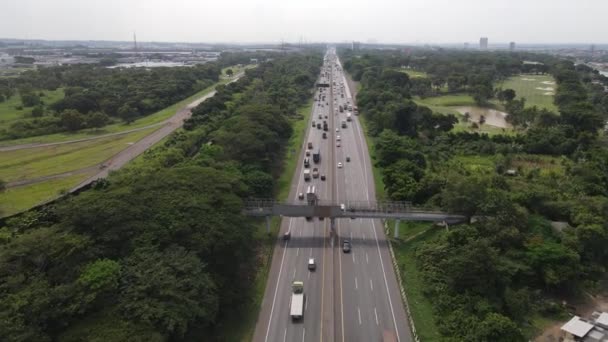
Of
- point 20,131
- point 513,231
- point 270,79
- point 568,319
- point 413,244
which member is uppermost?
point 270,79

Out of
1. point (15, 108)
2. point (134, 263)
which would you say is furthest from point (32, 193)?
point (15, 108)

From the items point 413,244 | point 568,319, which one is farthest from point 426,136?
point 568,319

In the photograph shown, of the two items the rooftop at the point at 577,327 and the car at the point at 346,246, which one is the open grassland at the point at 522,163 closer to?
the car at the point at 346,246

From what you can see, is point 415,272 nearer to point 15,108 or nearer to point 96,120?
point 96,120

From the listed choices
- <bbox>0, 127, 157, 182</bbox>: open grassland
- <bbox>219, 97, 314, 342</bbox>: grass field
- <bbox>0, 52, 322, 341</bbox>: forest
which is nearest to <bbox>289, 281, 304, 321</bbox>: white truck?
<bbox>219, 97, 314, 342</bbox>: grass field

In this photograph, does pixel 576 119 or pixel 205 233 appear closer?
pixel 205 233

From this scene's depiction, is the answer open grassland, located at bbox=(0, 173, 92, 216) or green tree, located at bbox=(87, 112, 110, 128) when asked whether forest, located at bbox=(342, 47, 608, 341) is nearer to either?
open grassland, located at bbox=(0, 173, 92, 216)

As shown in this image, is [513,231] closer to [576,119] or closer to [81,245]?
[81,245]

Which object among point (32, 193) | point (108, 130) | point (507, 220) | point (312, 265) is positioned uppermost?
point (108, 130)
